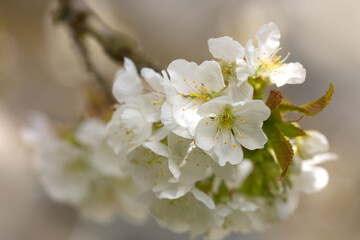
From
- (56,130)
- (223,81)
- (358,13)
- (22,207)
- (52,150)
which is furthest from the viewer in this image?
(358,13)

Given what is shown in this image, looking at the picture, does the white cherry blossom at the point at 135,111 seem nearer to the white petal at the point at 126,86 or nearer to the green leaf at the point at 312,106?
the white petal at the point at 126,86

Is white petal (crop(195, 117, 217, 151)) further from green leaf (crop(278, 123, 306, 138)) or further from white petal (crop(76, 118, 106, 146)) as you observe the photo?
white petal (crop(76, 118, 106, 146))

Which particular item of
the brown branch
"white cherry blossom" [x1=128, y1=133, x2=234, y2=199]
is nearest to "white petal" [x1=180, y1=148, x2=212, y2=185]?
"white cherry blossom" [x1=128, y1=133, x2=234, y2=199]

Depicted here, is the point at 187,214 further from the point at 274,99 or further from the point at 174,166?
the point at 274,99

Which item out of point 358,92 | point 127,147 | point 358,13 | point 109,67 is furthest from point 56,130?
point 358,13

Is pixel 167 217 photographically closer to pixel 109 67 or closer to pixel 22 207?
pixel 22 207

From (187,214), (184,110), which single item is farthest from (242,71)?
(187,214)
